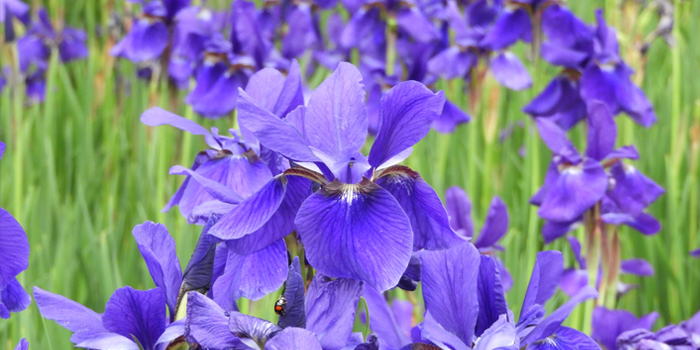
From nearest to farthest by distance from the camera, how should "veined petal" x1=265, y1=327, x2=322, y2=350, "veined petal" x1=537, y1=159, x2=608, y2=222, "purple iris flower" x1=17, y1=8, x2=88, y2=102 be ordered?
"veined petal" x1=265, y1=327, x2=322, y2=350 < "veined petal" x1=537, y1=159, x2=608, y2=222 < "purple iris flower" x1=17, y1=8, x2=88, y2=102

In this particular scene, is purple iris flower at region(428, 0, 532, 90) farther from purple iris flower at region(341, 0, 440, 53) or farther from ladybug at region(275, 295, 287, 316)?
ladybug at region(275, 295, 287, 316)

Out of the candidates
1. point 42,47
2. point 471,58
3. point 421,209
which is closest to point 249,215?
point 421,209

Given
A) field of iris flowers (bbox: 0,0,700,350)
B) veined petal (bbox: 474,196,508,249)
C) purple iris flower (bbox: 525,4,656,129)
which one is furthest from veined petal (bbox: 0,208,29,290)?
purple iris flower (bbox: 525,4,656,129)

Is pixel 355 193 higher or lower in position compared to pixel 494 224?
higher

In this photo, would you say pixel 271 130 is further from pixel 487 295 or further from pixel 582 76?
pixel 582 76

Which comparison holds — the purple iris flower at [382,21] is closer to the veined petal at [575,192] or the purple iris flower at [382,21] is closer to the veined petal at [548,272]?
the veined petal at [575,192]

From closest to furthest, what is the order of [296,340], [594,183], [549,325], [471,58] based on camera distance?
[296,340] → [549,325] → [594,183] → [471,58]

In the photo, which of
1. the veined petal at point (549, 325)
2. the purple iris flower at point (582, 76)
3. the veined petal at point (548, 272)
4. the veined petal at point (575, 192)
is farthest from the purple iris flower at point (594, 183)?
the veined petal at point (549, 325)
